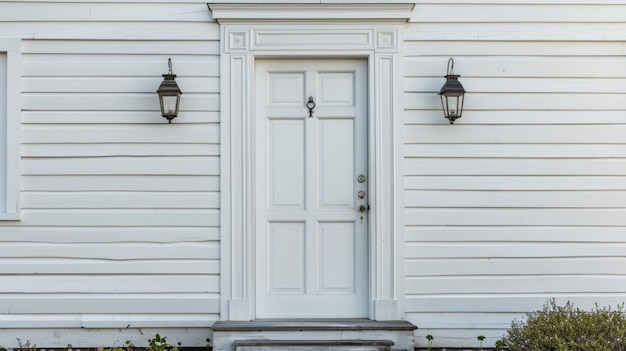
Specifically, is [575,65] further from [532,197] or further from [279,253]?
[279,253]

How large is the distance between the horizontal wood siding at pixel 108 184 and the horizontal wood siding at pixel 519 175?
1572mm

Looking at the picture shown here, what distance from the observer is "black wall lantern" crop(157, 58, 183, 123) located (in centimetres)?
482

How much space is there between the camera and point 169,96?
4836 millimetres

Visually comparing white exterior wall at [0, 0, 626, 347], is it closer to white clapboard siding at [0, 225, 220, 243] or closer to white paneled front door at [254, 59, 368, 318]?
white clapboard siding at [0, 225, 220, 243]

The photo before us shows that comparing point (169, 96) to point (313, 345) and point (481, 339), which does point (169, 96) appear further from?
point (481, 339)

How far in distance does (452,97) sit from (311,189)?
1.19 meters

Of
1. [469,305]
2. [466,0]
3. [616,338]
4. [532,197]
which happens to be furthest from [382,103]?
[616,338]

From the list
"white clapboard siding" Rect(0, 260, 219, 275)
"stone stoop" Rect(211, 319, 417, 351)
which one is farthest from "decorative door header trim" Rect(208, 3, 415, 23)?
"stone stoop" Rect(211, 319, 417, 351)

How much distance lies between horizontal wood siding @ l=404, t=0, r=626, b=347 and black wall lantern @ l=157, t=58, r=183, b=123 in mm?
1626

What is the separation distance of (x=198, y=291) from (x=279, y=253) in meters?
0.63

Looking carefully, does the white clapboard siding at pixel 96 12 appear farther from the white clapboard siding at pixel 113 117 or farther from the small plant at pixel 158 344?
the small plant at pixel 158 344

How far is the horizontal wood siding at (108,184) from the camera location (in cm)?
495

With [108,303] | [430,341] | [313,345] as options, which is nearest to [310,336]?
[313,345]

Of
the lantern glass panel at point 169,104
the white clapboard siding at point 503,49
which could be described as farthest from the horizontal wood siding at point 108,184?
the white clapboard siding at point 503,49
